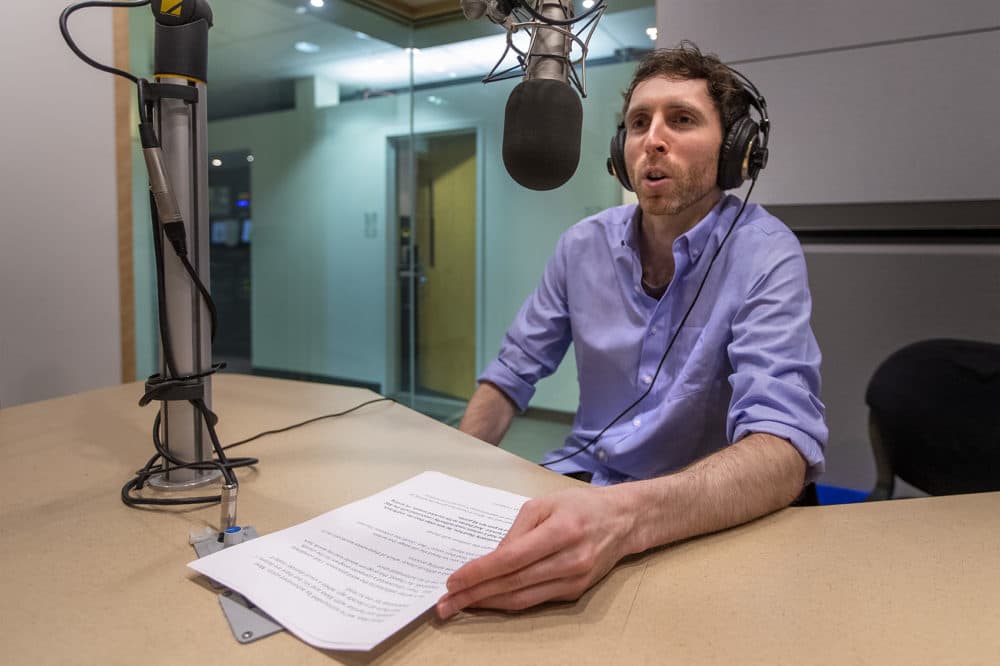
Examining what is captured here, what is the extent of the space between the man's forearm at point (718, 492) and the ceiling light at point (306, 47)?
3.14 metres

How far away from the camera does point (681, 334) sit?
1.10 meters

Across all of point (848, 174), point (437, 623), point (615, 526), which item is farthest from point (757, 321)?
point (848, 174)

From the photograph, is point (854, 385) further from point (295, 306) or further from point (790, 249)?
point (295, 306)

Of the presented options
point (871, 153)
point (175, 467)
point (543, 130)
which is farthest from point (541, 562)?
point (871, 153)

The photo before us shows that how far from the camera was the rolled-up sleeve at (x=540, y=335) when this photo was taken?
128 centimetres

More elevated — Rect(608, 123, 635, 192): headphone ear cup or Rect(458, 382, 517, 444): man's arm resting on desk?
Rect(608, 123, 635, 192): headphone ear cup

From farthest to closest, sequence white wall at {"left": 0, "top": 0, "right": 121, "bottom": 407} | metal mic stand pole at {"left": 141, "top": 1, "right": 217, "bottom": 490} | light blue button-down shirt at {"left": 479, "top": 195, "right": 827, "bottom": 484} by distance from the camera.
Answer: white wall at {"left": 0, "top": 0, "right": 121, "bottom": 407} → light blue button-down shirt at {"left": 479, "top": 195, "right": 827, "bottom": 484} → metal mic stand pole at {"left": 141, "top": 1, "right": 217, "bottom": 490}

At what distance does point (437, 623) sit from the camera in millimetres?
468

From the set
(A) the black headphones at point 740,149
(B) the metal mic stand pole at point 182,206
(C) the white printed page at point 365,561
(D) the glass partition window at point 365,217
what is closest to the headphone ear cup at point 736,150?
(A) the black headphones at point 740,149

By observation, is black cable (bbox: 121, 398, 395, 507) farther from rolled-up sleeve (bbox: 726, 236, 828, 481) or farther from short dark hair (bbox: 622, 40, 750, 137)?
short dark hair (bbox: 622, 40, 750, 137)

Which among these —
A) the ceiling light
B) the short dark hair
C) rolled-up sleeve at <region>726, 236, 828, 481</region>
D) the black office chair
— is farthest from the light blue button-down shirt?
the ceiling light

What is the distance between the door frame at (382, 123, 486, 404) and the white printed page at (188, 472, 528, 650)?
259 centimetres

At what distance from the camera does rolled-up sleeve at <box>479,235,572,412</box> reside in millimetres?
1278

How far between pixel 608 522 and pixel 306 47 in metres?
3.28
